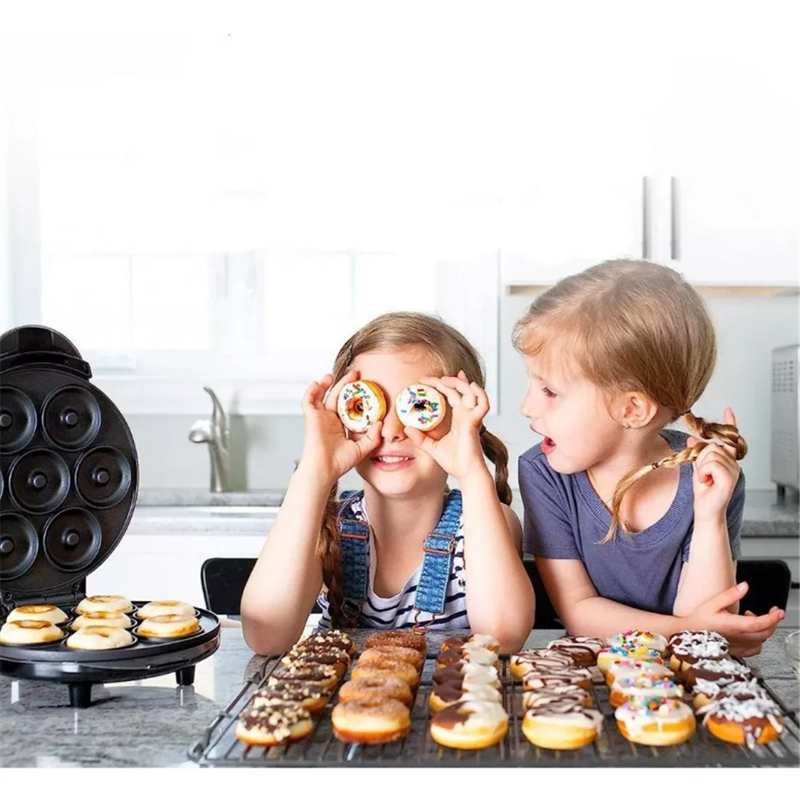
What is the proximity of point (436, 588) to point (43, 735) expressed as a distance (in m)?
0.79

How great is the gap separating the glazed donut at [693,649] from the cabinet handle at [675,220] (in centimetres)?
219

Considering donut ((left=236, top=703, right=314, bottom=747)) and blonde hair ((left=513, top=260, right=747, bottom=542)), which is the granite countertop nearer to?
donut ((left=236, top=703, right=314, bottom=747))

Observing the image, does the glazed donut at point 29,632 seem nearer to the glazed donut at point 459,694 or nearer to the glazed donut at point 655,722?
the glazed donut at point 459,694

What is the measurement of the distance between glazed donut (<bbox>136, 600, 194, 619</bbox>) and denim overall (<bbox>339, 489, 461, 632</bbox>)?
491 millimetres

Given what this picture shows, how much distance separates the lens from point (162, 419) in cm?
393

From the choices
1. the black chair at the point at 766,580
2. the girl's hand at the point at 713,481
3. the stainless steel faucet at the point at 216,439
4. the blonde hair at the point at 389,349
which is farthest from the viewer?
the stainless steel faucet at the point at 216,439

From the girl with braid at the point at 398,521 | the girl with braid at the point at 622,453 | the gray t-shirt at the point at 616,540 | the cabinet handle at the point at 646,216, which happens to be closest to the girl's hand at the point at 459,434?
the girl with braid at the point at 398,521

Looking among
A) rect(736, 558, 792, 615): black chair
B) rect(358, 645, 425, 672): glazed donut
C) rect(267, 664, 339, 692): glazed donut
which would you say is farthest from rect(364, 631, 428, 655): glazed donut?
rect(736, 558, 792, 615): black chair

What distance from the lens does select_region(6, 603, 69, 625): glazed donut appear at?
1341 millimetres

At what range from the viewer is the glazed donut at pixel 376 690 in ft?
3.74

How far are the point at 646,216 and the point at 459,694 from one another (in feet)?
8.34

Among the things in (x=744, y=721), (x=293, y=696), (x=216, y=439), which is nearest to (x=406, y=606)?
(x=293, y=696)
